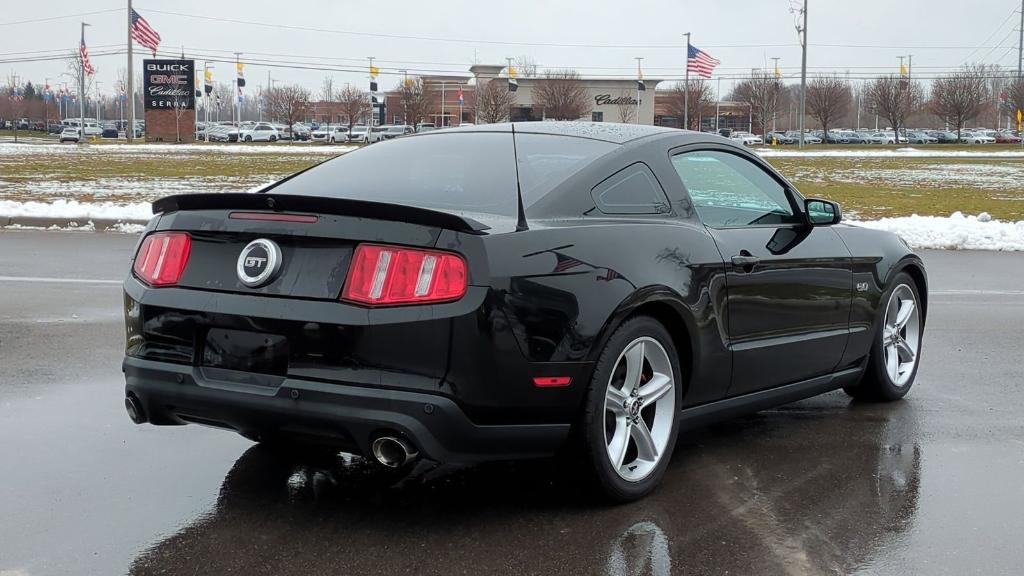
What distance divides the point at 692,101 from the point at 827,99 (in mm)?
14220

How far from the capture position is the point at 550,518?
4082mm

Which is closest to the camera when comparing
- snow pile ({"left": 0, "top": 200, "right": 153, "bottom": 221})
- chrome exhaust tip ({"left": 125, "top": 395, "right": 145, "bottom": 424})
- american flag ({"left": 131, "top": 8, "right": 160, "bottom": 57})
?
chrome exhaust tip ({"left": 125, "top": 395, "right": 145, "bottom": 424})

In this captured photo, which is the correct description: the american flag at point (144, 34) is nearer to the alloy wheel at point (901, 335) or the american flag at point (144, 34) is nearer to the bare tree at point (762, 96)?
the bare tree at point (762, 96)

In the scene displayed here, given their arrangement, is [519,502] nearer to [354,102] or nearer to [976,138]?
[354,102]

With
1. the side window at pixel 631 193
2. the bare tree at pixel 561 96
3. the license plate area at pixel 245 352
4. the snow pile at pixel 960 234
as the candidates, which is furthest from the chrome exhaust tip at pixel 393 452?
the bare tree at pixel 561 96

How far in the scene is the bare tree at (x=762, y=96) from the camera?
92.4 metres

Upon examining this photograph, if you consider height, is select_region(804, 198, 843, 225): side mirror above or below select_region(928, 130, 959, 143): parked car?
below

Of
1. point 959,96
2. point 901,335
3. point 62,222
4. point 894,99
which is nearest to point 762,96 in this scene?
point 894,99

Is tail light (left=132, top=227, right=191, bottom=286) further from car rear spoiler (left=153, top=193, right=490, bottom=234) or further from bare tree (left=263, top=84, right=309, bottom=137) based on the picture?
bare tree (left=263, top=84, right=309, bottom=137)

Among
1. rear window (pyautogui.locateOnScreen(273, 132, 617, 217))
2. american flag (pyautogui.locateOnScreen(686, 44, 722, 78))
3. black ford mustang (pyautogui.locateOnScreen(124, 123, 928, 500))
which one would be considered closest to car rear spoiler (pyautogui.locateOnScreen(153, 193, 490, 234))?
black ford mustang (pyautogui.locateOnScreen(124, 123, 928, 500))

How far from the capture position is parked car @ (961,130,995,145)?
93312 mm

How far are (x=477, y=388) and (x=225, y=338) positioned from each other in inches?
36.4

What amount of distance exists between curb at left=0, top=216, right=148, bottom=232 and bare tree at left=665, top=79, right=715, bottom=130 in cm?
7517

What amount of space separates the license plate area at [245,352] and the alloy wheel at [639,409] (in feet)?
3.90
